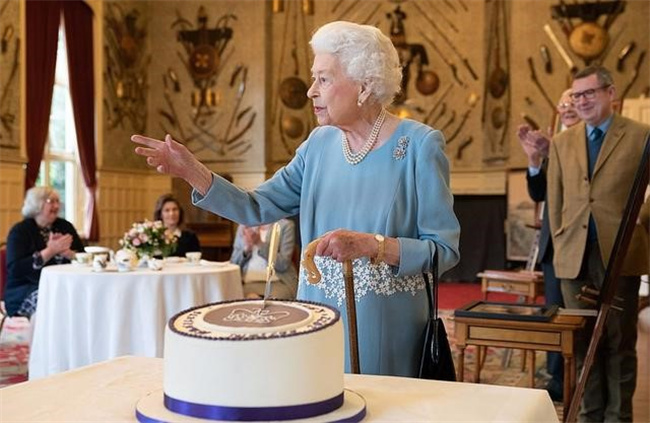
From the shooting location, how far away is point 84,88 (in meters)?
10.9

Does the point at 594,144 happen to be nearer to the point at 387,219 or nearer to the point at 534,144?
the point at 534,144

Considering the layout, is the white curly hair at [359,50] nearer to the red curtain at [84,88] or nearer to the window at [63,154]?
the window at [63,154]

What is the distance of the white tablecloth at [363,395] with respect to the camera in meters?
1.10

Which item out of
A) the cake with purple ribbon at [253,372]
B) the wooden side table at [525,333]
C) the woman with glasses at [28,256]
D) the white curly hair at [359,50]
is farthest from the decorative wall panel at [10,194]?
the cake with purple ribbon at [253,372]

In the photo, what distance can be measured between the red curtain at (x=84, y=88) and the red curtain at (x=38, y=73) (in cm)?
52

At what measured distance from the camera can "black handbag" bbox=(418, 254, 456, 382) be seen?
5.67ft

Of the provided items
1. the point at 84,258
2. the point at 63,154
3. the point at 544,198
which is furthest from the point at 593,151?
the point at 63,154

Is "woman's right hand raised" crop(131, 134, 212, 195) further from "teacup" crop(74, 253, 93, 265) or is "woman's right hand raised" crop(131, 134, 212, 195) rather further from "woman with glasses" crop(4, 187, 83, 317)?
"woman with glasses" crop(4, 187, 83, 317)

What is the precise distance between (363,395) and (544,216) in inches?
135

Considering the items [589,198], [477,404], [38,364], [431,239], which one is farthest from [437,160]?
[38,364]

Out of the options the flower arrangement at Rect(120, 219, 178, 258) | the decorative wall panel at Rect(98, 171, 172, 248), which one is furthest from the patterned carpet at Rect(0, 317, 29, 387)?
the decorative wall panel at Rect(98, 171, 172, 248)

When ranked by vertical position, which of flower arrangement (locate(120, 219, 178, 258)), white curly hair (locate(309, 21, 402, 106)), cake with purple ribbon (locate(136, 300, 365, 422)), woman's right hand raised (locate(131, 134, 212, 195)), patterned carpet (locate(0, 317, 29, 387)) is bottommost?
patterned carpet (locate(0, 317, 29, 387))

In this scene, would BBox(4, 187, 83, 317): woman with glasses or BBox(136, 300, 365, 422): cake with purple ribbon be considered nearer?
BBox(136, 300, 365, 422): cake with purple ribbon

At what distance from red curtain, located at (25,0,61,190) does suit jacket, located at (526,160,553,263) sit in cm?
728
